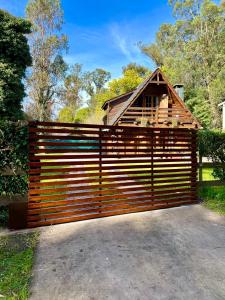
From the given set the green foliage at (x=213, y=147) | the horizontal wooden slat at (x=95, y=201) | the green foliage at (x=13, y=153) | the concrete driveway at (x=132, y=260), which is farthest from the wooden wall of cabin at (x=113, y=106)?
the green foliage at (x=13, y=153)

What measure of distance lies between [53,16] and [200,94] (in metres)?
17.5

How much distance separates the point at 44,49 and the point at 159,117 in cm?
1411

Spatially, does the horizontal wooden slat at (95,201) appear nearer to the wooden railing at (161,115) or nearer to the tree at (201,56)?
the wooden railing at (161,115)

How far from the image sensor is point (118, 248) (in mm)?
3822

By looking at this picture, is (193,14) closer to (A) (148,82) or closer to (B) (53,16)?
(B) (53,16)

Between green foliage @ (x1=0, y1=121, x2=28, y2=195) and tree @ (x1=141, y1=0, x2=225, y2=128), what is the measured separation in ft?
86.1

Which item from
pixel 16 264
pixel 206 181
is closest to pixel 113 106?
pixel 206 181

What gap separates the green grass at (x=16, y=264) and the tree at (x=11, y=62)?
37.6 feet

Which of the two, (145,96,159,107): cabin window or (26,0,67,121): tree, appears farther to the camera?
(26,0,67,121): tree

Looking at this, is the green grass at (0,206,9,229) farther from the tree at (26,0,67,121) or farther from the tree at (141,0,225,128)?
the tree at (141,0,225,128)

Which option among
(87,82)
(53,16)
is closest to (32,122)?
(53,16)

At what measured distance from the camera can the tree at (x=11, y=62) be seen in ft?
48.0

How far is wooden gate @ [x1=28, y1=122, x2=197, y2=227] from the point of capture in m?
4.62

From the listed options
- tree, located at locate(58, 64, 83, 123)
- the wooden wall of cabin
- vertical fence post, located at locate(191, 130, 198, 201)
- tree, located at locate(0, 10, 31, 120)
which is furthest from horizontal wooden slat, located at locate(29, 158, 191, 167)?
tree, located at locate(58, 64, 83, 123)
